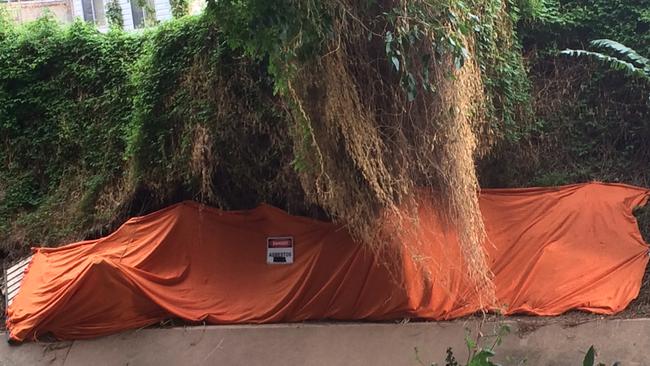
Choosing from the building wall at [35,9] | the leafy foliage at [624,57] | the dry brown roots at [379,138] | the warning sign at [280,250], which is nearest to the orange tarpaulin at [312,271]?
the warning sign at [280,250]

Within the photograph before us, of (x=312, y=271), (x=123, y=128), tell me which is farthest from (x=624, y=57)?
(x=123, y=128)

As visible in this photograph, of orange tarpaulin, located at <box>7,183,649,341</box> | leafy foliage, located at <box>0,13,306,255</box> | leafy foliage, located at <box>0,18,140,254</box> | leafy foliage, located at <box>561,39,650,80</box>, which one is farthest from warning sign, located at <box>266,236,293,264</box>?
leafy foliage, located at <box>561,39,650,80</box>

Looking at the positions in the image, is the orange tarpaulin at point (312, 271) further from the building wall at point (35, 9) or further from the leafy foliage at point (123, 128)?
the building wall at point (35, 9)

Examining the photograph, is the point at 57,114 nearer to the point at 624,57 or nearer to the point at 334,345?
the point at 334,345

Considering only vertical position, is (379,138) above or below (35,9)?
below

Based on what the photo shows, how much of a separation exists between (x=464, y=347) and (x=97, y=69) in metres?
7.20

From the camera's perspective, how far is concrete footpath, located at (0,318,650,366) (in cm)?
642

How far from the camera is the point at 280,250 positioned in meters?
7.51

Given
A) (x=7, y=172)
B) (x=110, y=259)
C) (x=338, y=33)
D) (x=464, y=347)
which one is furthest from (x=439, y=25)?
(x=7, y=172)

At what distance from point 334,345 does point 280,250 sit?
1.40 meters

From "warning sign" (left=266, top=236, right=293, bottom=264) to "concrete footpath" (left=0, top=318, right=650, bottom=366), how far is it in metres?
0.83

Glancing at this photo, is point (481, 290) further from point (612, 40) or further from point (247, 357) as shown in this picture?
point (612, 40)

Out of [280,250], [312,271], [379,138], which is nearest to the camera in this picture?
[379,138]

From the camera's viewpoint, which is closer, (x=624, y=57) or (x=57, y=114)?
(x=624, y=57)
